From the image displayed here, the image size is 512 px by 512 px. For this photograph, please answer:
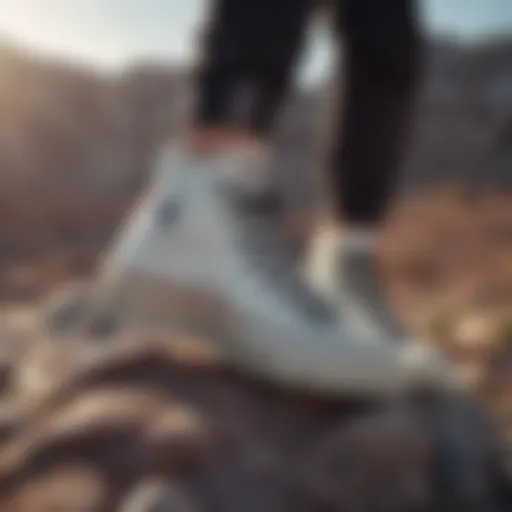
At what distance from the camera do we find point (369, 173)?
824 millimetres

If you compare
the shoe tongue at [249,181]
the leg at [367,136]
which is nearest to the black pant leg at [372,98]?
the leg at [367,136]

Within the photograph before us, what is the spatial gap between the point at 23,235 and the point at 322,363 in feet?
3.17

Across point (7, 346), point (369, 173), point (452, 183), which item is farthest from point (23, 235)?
point (452, 183)

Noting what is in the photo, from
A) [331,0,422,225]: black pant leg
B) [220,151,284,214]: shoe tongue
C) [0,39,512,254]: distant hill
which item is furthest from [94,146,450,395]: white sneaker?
[0,39,512,254]: distant hill

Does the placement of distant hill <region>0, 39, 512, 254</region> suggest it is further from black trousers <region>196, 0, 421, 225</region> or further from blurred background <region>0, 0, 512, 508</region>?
black trousers <region>196, 0, 421, 225</region>

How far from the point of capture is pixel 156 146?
1271 millimetres

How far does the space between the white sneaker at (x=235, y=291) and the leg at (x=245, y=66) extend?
5 centimetres

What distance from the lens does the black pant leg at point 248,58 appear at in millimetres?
741

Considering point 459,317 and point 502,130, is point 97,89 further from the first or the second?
point 502,130

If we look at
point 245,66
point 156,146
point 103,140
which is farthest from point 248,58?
point 103,140

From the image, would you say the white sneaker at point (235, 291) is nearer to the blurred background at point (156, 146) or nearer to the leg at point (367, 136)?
the leg at point (367, 136)

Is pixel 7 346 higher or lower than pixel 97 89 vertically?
lower

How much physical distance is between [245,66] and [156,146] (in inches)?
21.3

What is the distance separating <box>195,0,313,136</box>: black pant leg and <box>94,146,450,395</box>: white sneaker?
0.06 m
